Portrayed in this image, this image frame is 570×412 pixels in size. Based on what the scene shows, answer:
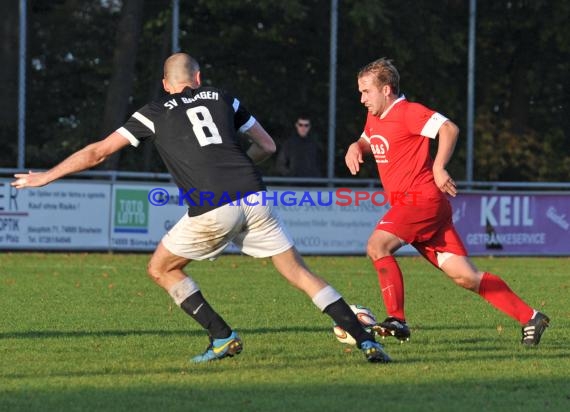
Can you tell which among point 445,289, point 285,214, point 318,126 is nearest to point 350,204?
point 285,214

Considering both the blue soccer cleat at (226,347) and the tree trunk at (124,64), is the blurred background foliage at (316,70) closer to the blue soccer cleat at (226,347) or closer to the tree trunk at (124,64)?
the tree trunk at (124,64)

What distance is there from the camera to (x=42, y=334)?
9.86m

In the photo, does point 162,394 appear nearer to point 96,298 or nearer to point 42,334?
point 42,334

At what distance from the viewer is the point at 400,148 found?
9.27m

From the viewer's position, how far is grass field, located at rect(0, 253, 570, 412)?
686 cm

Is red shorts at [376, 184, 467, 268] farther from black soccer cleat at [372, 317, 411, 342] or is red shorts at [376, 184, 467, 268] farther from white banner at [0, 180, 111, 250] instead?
white banner at [0, 180, 111, 250]

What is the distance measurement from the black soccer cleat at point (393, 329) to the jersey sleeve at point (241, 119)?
5.79 ft

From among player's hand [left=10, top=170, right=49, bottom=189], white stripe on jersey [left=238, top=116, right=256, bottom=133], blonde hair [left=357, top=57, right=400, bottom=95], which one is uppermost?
blonde hair [left=357, top=57, right=400, bottom=95]

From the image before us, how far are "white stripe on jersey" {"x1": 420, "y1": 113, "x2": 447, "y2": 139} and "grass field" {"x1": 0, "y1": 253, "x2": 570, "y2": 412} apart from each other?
1.46m

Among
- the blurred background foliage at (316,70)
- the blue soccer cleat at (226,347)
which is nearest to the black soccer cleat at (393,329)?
the blue soccer cleat at (226,347)

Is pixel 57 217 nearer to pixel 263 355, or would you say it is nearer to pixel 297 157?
pixel 297 157

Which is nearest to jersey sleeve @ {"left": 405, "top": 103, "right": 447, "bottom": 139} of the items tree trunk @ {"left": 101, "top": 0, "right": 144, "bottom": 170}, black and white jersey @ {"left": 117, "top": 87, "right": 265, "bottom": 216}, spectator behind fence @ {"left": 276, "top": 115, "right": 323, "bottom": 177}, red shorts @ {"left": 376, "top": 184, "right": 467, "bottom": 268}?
red shorts @ {"left": 376, "top": 184, "right": 467, "bottom": 268}

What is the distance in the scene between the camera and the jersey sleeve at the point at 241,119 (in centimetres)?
811

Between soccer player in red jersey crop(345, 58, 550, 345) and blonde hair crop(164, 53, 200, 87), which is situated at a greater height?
blonde hair crop(164, 53, 200, 87)
